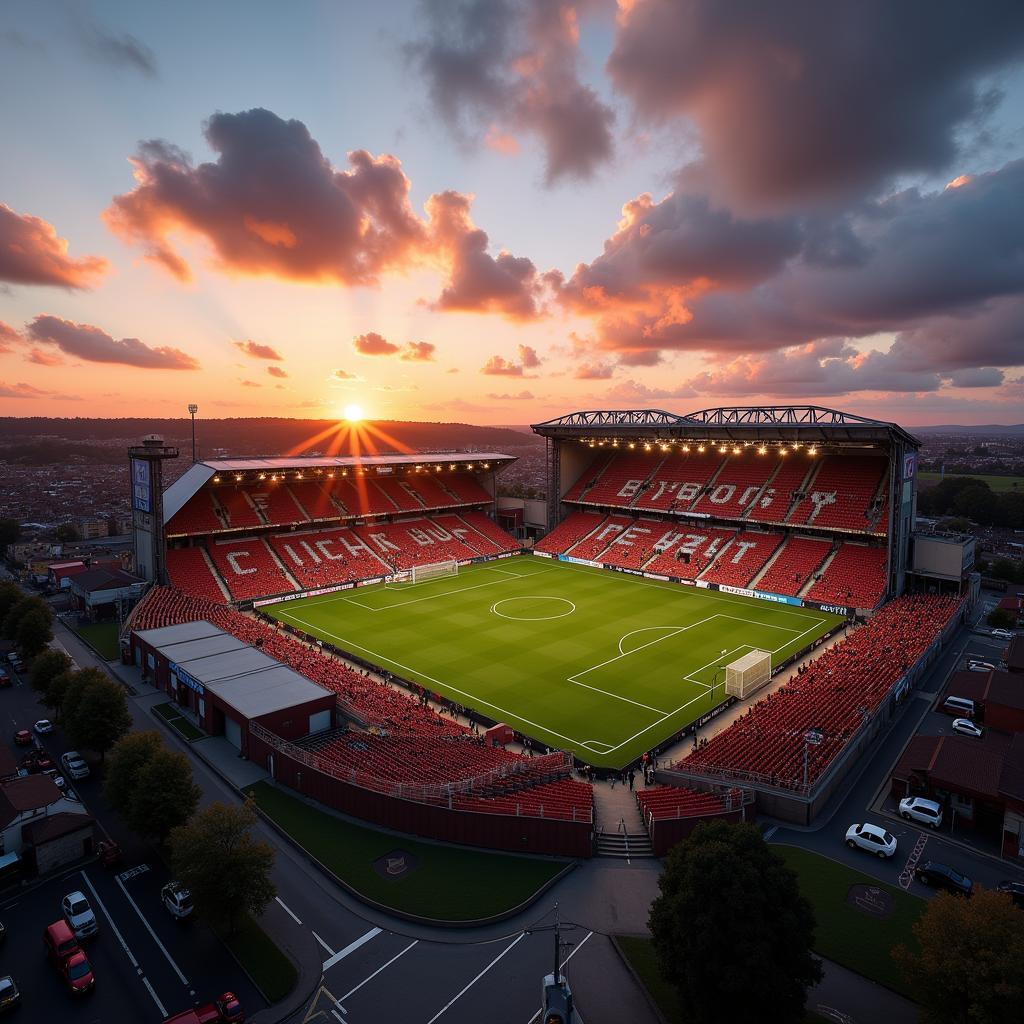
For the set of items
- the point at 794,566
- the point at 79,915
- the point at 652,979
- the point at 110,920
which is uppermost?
the point at 794,566

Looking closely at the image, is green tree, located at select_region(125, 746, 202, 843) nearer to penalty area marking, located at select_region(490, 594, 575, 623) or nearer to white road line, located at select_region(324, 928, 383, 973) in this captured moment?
white road line, located at select_region(324, 928, 383, 973)

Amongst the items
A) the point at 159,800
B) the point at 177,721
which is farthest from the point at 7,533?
the point at 159,800

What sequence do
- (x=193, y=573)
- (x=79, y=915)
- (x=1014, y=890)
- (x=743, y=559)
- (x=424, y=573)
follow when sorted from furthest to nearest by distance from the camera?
1. (x=424, y=573)
2. (x=743, y=559)
3. (x=193, y=573)
4. (x=1014, y=890)
5. (x=79, y=915)

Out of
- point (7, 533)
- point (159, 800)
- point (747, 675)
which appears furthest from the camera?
point (7, 533)

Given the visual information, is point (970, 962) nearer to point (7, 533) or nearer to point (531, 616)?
point (531, 616)

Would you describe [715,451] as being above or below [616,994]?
above

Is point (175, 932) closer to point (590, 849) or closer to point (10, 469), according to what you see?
point (590, 849)

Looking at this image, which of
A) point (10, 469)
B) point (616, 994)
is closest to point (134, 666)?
point (616, 994)
